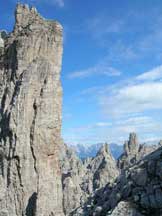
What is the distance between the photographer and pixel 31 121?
140ft

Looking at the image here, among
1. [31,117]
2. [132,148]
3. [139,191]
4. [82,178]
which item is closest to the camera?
[139,191]

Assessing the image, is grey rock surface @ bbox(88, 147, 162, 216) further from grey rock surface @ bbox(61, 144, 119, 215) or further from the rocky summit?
grey rock surface @ bbox(61, 144, 119, 215)

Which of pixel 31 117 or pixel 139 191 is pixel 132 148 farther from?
pixel 139 191

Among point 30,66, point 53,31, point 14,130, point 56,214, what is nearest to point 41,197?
point 56,214

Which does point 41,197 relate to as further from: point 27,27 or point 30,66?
point 27,27

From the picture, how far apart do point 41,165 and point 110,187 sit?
27.7m

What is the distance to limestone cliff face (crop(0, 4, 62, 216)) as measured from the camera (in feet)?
135

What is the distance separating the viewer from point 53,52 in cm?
4497

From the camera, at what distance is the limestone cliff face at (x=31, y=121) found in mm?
41188

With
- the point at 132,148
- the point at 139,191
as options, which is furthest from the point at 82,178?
the point at 139,191

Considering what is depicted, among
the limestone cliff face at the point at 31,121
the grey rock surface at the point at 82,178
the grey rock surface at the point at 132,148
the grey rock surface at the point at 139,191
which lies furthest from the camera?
the grey rock surface at the point at 132,148

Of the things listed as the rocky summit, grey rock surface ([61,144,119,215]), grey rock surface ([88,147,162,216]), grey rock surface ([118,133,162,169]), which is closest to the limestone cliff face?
the rocky summit

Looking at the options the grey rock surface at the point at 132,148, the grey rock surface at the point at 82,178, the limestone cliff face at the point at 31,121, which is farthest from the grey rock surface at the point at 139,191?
the grey rock surface at the point at 132,148

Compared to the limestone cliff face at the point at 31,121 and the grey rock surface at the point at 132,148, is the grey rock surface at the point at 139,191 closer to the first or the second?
the limestone cliff face at the point at 31,121
